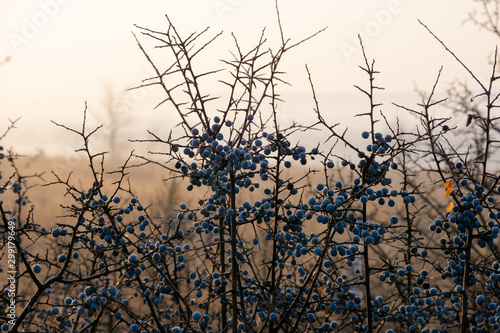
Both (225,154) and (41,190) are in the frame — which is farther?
(41,190)

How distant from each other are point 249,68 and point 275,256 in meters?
1.53

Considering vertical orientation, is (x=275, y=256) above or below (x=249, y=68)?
below

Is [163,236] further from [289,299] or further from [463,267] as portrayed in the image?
[463,267]

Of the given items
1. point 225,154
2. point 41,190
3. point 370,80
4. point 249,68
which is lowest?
point 225,154

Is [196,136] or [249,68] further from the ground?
[249,68]

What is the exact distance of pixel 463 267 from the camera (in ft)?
12.0

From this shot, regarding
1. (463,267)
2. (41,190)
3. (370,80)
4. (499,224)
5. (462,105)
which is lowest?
(463,267)

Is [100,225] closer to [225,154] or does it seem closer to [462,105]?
[225,154]

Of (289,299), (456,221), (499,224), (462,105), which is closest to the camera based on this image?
(456,221)

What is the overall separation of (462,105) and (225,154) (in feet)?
17.8

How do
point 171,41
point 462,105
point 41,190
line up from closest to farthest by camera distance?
point 171,41 < point 462,105 < point 41,190

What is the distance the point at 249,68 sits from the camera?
4.14 meters

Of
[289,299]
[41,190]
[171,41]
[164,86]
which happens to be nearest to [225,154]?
[164,86]

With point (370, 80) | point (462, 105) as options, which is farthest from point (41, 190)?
point (370, 80)
